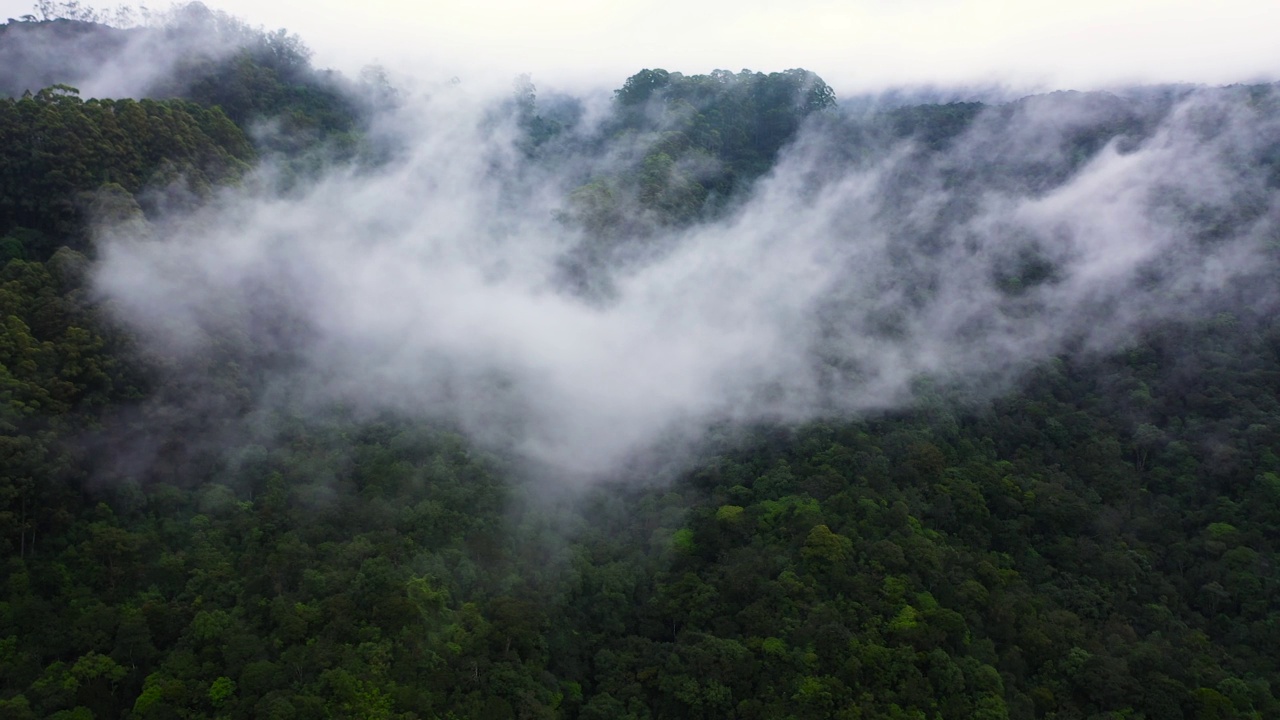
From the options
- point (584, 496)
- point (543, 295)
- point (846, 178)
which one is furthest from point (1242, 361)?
point (543, 295)

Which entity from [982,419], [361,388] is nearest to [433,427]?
[361,388]

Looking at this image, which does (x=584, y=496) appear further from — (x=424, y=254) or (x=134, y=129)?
(x=134, y=129)

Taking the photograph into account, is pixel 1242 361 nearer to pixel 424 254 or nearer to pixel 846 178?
pixel 846 178

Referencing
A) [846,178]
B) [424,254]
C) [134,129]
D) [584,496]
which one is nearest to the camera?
[584,496]

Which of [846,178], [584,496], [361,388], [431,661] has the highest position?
[846,178]

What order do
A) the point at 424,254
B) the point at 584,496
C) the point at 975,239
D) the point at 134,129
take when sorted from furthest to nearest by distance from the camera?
the point at 975,239
the point at 424,254
the point at 134,129
the point at 584,496

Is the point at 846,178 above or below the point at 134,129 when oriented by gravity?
above

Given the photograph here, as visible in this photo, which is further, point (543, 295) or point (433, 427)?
point (543, 295)
